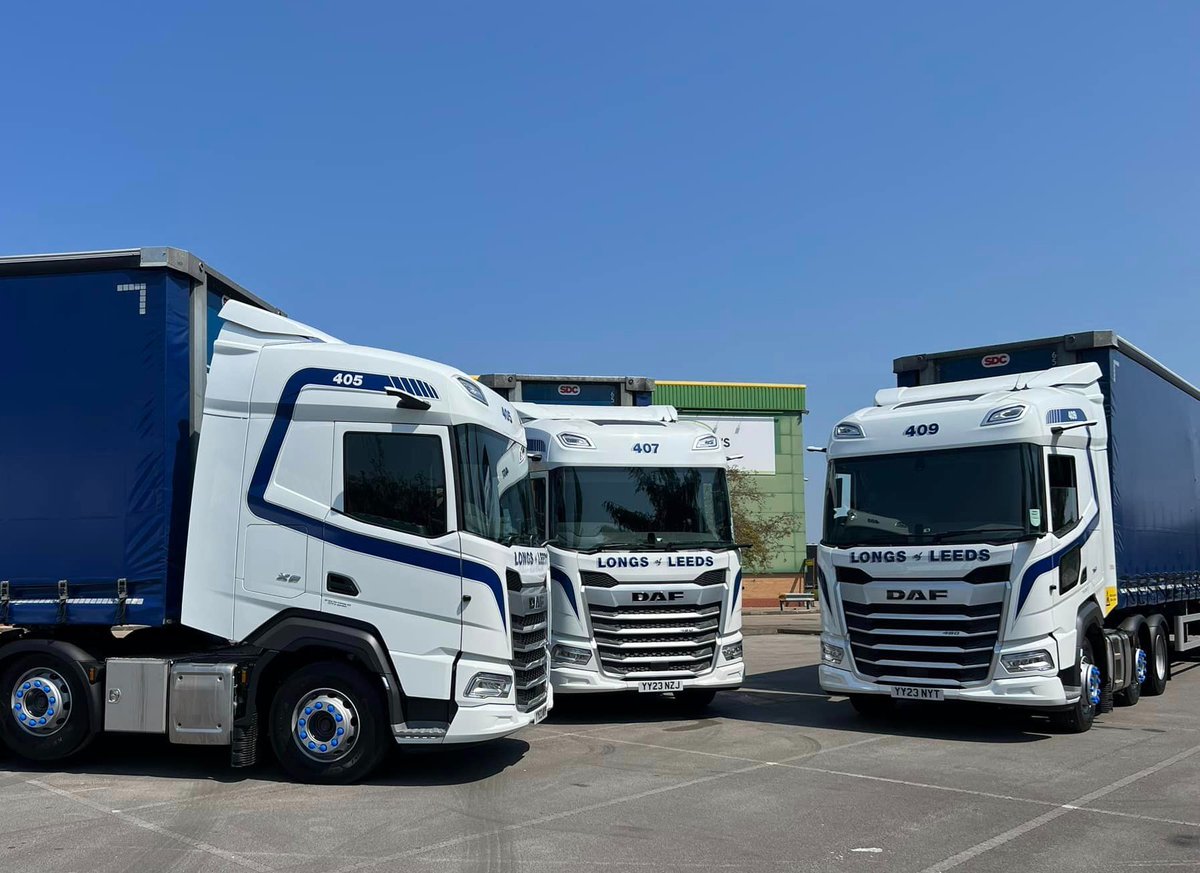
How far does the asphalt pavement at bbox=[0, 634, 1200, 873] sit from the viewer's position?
651 centimetres

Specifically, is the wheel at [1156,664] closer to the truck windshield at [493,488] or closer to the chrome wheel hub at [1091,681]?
the chrome wheel hub at [1091,681]

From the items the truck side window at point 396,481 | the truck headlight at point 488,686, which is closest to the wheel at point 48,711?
the truck side window at point 396,481

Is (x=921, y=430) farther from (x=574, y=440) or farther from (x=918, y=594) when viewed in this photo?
(x=574, y=440)

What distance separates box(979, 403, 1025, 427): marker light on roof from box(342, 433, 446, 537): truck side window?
5.71 m

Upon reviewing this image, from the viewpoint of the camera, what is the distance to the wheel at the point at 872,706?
12.2 metres

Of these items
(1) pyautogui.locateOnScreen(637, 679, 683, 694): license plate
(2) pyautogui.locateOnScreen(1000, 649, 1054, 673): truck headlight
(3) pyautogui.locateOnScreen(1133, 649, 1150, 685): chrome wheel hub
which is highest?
(2) pyautogui.locateOnScreen(1000, 649, 1054, 673): truck headlight

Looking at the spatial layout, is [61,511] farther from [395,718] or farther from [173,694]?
[395,718]

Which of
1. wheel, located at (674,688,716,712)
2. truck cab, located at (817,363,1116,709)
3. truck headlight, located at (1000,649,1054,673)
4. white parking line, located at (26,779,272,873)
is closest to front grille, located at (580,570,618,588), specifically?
wheel, located at (674,688,716,712)

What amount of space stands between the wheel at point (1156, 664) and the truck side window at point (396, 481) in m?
10.2

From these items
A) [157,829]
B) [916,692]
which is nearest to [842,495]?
[916,692]

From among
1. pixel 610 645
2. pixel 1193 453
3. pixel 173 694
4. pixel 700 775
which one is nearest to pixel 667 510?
pixel 610 645

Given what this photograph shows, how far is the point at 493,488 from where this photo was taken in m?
9.12

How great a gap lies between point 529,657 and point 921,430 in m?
4.90

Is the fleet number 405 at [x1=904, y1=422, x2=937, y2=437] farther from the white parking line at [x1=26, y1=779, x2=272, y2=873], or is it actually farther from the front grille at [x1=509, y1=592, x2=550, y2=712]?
the white parking line at [x1=26, y1=779, x2=272, y2=873]
